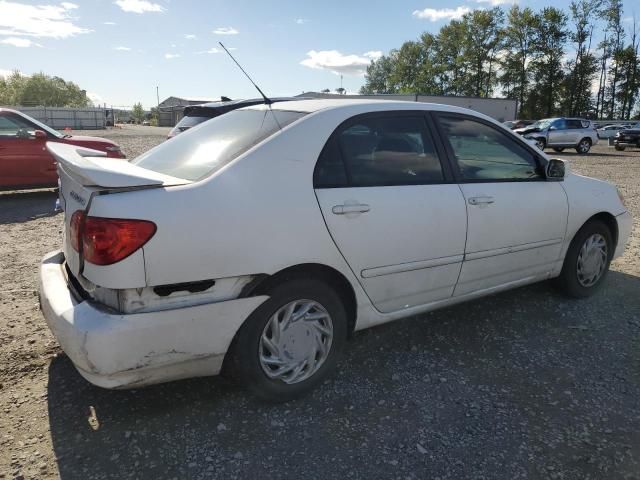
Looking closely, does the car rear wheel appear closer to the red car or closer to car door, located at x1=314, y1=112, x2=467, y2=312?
the red car

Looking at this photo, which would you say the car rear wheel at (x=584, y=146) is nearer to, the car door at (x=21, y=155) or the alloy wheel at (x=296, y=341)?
the car door at (x=21, y=155)

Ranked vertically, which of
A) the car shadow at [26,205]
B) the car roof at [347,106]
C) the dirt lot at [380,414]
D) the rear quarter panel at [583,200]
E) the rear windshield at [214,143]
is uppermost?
the car roof at [347,106]

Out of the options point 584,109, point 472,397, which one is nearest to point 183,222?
point 472,397

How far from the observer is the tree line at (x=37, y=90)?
283 ft

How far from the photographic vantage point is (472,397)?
2.82 meters

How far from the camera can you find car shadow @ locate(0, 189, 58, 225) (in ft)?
24.0

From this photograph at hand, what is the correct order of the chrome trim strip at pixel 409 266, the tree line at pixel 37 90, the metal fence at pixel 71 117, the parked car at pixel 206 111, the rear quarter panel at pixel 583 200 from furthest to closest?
the tree line at pixel 37 90 < the metal fence at pixel 71 117 < the parked car at pixel 206 111 < the rear quarter panel at pixel 583 200 < the chrome trim strip at pixel 409 266

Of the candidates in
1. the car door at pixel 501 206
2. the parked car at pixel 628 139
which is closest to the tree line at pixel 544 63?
the parked car at pixel 628 139

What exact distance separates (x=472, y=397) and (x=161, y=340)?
1.72 meters

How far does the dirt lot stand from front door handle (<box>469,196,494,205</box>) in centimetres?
98

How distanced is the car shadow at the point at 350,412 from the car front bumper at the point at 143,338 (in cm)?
33

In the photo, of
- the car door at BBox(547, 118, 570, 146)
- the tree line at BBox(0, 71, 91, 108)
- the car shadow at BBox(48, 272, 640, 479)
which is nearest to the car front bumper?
the car shadow at BBox(48, 272, 640, 479)

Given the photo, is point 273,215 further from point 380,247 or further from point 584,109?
point 584,109

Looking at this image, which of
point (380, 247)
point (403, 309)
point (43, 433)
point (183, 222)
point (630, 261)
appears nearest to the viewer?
point (183, 222)
